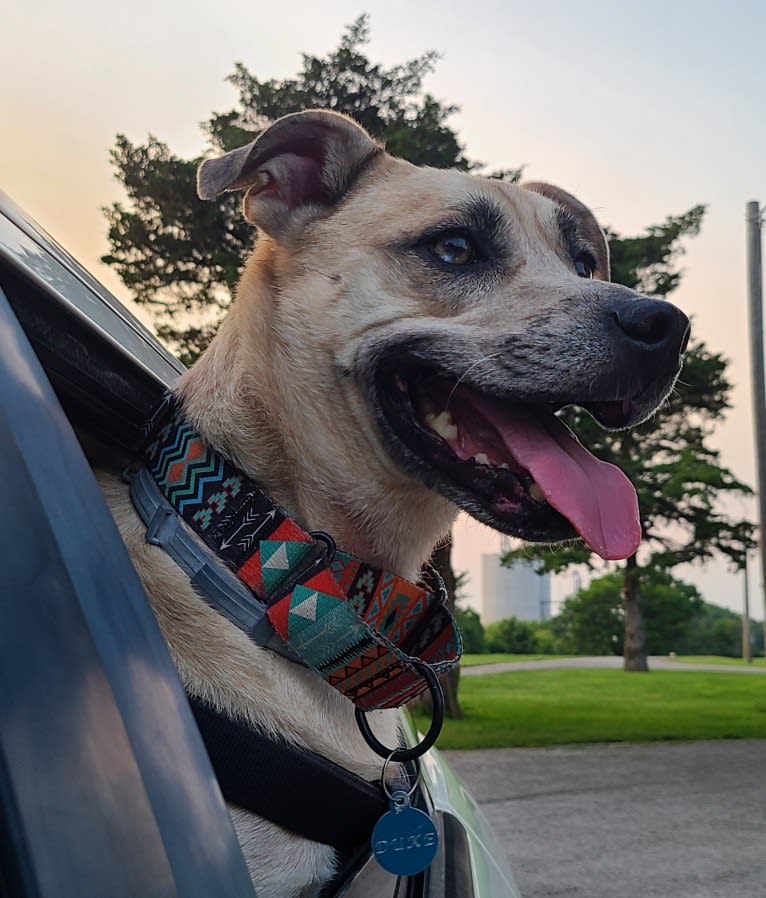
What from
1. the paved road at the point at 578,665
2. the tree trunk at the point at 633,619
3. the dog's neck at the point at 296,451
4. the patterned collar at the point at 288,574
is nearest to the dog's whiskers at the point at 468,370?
the dog's neck at the point at 296,451

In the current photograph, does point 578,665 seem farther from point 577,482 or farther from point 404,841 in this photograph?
point 404,841

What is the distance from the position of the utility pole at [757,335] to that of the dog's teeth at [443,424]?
1444cm

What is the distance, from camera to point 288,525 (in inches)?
57.0

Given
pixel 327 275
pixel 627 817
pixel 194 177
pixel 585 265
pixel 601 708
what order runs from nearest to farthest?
pixel 327 275 < pixel 585 265 < pixel 627 817 < pixel 194 177 < pixel 601 708

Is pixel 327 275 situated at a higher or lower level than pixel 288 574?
higher

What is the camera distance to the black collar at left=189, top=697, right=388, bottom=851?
1242 mm

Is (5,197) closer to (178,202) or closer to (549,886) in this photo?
(549,886)

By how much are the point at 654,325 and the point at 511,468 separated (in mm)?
458

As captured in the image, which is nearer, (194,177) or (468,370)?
(468,370)

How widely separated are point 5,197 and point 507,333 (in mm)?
1109

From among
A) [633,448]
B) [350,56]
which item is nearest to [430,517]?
[350,56]

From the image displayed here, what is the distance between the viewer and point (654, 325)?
1951 millimetres

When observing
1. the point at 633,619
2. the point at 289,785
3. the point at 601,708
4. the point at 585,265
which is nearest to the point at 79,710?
the point at 289,785

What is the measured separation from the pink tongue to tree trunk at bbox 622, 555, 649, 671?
59.1 feet
